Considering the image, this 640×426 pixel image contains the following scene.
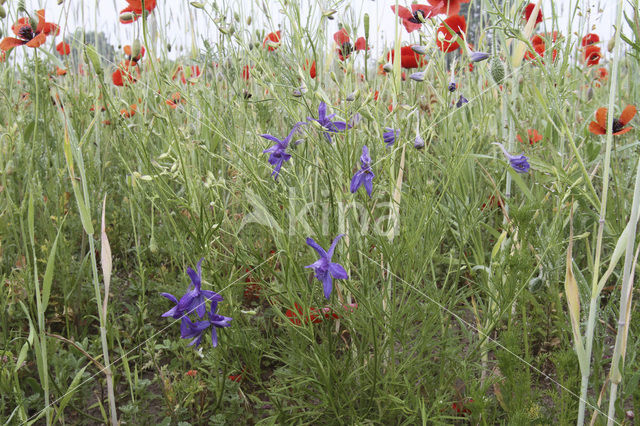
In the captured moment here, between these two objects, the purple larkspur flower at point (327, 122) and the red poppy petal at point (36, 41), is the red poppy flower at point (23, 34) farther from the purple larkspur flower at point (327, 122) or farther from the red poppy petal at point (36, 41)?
the purple larkspur flower at point (327, 122)

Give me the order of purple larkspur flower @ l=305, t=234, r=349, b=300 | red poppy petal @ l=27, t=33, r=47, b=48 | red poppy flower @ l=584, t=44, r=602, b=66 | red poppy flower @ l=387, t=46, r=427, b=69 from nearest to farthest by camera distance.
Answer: purple larkspur flower @ l=305, t=234, r=349, b=300, red poppy petal @ l=27, t=33, r=47, b=48, red poppy flower @ l=387, t=46, r=427, b=69, red poppy flower @ l=584, t=44, r=602, b=66

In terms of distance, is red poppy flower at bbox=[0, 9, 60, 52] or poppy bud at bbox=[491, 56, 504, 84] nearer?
poppy bud at bbox=[491, 56, 504, 84]

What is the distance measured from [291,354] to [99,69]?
76 centimetres

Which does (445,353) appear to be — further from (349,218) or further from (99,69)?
(99,69)

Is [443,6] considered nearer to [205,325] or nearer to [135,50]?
[135,50]

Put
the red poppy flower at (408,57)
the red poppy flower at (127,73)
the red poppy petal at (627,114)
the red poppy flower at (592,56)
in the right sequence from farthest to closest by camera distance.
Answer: the red poppy flower at (592,56) < the red poppy flower at (408,57) < the red poppy petal at (627,114) < the red poppy flower at (127,73)

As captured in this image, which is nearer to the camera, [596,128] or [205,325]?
[205,325]

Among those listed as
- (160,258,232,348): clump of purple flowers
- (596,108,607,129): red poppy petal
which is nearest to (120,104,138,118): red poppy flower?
(160,258,232,348): clump of purple flowers

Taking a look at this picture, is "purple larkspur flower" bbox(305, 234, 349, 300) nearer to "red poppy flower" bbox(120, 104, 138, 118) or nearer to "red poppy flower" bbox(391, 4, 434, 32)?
"red poppy flower" bbox(120, 104, 138, 118)

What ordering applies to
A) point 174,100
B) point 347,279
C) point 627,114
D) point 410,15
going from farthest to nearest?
point 174,100
point 410,15
point 627,114
point 347,279

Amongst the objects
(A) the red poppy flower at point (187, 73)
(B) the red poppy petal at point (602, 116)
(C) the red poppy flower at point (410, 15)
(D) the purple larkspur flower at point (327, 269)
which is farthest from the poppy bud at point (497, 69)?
(A) the red poppy flower at point (187, 73)

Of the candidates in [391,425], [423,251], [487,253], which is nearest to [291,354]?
[391,425]

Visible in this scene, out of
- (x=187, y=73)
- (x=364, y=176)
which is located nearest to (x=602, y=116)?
(x=364, y=176)

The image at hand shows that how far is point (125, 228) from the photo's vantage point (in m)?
2.06
